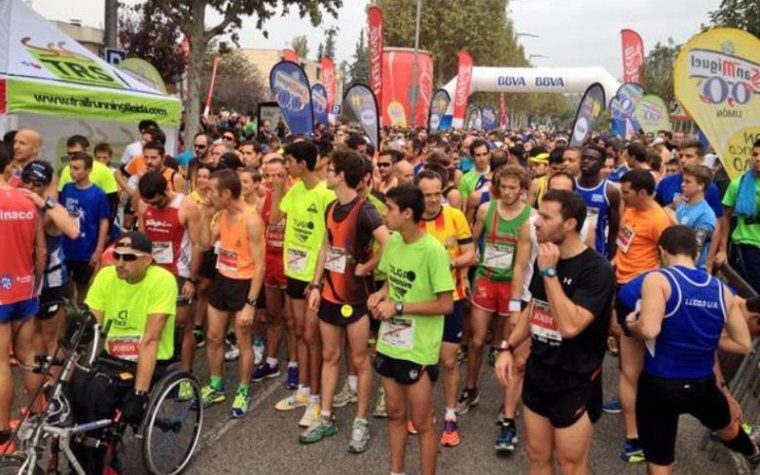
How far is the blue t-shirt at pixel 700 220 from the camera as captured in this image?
18.2 ft

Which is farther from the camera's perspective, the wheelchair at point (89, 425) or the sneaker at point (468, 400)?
the sneaker at point (468, 400)

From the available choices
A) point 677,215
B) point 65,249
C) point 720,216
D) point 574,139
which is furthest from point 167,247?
point 574,139

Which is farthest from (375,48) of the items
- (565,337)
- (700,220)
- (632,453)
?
(565,337)

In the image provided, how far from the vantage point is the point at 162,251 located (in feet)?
17.2

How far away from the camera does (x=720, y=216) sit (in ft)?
21.1

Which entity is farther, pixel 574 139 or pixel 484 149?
pixel 574 139

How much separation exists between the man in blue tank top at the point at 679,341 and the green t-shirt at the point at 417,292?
103 cm

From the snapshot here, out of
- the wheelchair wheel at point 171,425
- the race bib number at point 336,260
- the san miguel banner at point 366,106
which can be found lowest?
the wheelchair wheel at point 171,425

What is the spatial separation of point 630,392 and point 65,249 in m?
4.76

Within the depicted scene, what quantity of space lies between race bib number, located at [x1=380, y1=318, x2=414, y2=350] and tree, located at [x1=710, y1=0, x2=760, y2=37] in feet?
60.8

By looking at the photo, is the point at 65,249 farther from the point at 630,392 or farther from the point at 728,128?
the point at 728,128

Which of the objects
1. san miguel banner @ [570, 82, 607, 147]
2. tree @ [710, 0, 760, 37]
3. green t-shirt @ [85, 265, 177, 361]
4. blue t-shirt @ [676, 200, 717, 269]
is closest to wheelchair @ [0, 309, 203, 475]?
green t-shirt @ [85, 265, 177, 361]

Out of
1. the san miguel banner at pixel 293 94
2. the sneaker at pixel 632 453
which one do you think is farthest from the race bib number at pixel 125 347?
the san miguel banner at pixel 293 94

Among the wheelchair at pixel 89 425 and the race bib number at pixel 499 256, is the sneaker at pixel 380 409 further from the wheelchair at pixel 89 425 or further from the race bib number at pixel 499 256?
the wheelchair at pixel 89 425
